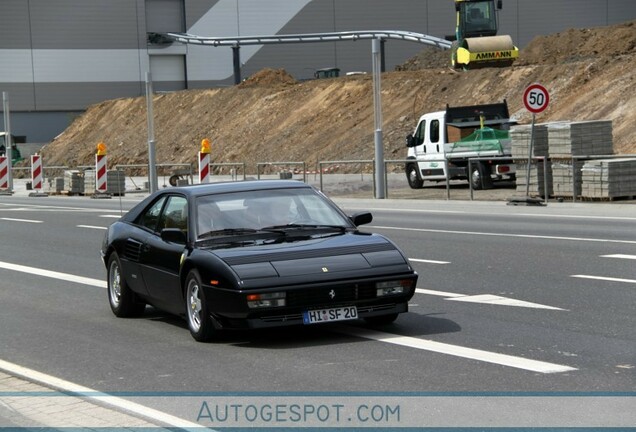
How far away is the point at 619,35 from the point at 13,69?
44.0 meters

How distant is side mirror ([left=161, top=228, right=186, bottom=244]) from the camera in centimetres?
1063

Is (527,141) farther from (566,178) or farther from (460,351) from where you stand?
(460,351)

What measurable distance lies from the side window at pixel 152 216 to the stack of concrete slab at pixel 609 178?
1674cm

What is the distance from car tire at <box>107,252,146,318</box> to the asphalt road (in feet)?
0.53

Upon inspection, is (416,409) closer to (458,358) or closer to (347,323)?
(458,358)

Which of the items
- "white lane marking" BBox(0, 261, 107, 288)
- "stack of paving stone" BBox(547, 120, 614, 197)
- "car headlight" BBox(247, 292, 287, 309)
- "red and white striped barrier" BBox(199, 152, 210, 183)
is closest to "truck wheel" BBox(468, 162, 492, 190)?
"stack of paving stone" BBox(547, 120, 614, 197)

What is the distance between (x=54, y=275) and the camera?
16.3 m

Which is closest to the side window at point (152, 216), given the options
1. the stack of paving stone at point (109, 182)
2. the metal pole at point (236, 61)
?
the stack of paving stone at point (109, 182)

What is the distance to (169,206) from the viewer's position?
11.5m

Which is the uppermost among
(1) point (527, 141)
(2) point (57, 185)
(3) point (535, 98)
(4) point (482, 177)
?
(3) point (535, 98)

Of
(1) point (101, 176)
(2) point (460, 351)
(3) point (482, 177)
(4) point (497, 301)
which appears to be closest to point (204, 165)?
(1) point (101, 176)

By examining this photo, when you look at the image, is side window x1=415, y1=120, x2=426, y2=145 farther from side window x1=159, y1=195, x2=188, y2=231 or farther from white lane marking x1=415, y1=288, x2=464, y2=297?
side window x1=159, y1=195, x2=188, y2=231

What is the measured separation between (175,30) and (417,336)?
7991 centimetres

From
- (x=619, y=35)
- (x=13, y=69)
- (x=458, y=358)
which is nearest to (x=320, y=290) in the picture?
(x=458, y=358)
